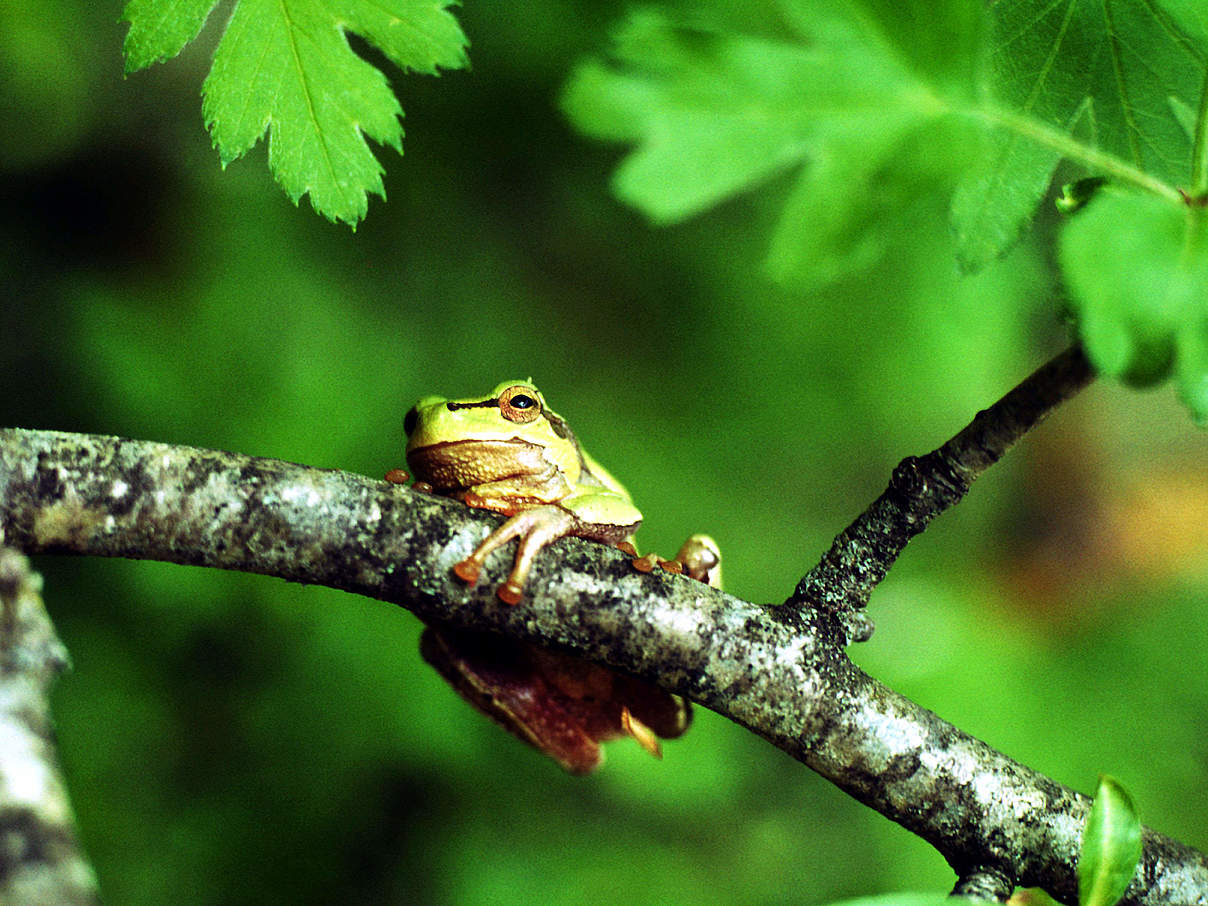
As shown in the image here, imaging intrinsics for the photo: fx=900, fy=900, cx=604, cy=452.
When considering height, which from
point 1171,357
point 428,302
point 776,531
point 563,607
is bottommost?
point 563,607

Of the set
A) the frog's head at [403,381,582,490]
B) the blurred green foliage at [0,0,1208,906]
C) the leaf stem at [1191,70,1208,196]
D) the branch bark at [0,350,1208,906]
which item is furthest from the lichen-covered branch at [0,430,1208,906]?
the blurred green foliage at [0,0,1208,906]

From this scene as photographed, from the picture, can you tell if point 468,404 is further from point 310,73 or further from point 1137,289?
point 1137,289

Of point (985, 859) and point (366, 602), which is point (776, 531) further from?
point (985, 859)

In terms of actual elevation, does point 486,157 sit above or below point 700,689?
above

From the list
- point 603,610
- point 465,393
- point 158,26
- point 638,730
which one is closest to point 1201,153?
point 603,610

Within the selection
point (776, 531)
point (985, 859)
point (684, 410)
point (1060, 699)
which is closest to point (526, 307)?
point (684, 410)

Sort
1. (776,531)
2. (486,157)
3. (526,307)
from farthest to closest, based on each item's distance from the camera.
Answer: (776,531) → (526,307) → (486,157)
